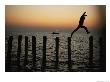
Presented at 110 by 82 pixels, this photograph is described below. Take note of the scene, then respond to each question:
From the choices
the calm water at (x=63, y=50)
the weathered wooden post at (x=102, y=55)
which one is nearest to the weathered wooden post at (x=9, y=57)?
the calm water at (x=63, y=50)

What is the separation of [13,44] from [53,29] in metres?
0.56

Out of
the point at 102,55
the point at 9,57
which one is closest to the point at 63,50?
the point at 102,55

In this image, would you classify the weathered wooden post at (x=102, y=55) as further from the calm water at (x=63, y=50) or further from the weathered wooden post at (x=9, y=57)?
the weathered wooden post at (x=9, y=57)

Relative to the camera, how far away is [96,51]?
4449mm

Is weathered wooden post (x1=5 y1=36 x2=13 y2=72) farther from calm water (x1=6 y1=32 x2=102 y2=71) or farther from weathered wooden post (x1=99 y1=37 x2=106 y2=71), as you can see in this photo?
weathered wooden post (x1=99 y1=37 x2=106 y2=71)

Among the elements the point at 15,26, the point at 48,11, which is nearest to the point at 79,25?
the point at 48,11

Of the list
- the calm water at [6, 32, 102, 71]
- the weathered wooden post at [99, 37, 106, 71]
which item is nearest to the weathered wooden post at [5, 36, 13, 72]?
the calm water at [6, 32, 102, 71]

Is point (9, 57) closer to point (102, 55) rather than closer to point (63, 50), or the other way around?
point (63, 50)

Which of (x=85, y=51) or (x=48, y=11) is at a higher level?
(x=48, y=11)
